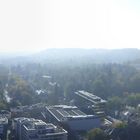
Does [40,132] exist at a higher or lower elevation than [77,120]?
higher

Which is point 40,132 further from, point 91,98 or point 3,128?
point 91,98

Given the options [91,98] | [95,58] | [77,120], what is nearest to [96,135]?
[77,120]

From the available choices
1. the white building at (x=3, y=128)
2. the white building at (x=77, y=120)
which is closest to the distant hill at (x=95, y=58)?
the white building at (x=77, y=120)

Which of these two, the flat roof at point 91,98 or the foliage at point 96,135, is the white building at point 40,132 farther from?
the flat roof at point 91,98

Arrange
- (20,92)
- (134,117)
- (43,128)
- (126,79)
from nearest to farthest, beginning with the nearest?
(43,128), (134,117), (20,92), (126,79)

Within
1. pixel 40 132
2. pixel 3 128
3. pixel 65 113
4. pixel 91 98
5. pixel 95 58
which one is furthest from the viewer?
pixel 95 58

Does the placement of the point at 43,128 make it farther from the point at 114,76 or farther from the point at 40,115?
the point at 114,76

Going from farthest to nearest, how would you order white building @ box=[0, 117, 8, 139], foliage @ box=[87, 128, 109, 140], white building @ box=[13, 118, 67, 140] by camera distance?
white building @ box=[0, 117, 8, 139]
foliage @ box=[87, 128, 109, 140]
white building @ box=[13, 118, 67, 140]

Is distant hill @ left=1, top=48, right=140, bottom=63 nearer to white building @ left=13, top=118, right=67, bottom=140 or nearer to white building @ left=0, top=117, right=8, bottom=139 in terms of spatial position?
white building @ left=0, top=117, right=8, bottom=139

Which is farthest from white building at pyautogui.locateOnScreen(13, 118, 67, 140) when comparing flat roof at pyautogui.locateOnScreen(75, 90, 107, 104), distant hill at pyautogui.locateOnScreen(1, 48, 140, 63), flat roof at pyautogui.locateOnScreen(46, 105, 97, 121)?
distant hill at pyautogui.locateOnScreen(1, 48, 140, 63)

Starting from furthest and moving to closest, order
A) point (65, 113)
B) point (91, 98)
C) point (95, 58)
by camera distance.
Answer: point (95, 58) → point (91, 98) → point (65, 113)

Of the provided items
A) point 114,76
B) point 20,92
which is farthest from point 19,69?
point 20,92
